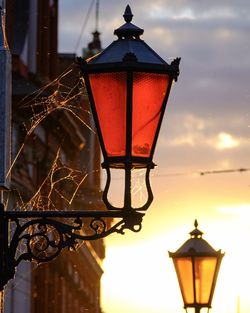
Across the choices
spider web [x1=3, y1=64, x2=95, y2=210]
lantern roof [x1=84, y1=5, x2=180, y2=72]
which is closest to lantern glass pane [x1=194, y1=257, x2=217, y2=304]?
spider web [x1=3, y1=64, x2=95, y2=210]

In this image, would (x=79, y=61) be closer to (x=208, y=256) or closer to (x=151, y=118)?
(x=151, y=118)

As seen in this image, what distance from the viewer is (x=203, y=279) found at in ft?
56.9

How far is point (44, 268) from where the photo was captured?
4353 cm

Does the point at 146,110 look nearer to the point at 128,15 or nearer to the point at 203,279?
the point at 128,15

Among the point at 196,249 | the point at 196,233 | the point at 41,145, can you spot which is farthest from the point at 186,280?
the point at 41,145

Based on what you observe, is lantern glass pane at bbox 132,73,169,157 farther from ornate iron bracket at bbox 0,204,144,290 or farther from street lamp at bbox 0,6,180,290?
ornate iron bracket at bbox 0,204,144,290

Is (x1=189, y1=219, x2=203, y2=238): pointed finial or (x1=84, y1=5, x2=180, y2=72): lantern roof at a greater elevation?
(x1=189, y1=219, x2=203, y2=238): pointed finial

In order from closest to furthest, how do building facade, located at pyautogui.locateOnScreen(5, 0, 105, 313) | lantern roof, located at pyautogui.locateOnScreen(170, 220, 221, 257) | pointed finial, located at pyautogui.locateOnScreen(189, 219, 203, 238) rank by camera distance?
1. lantern roof, located at pyautogui.locateOnScreen(170, 220, 221, 257)
2. pointed finial, located at pyautogui.locateOnScreen(189, 219, 203, 238)
3. building facade, located at pyautogui.locateOnScreen(5, 0, 105, 313)

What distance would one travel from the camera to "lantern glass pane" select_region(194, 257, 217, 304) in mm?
17281

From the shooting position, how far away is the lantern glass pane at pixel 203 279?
17.3m

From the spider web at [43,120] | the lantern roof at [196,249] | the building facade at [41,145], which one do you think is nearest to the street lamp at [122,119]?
the spider web at [43,120]

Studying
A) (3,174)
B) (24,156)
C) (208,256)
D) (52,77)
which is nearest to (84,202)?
(52,77)

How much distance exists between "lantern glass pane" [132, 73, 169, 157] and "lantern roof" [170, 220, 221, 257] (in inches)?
295

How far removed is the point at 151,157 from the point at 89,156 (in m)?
54.8
